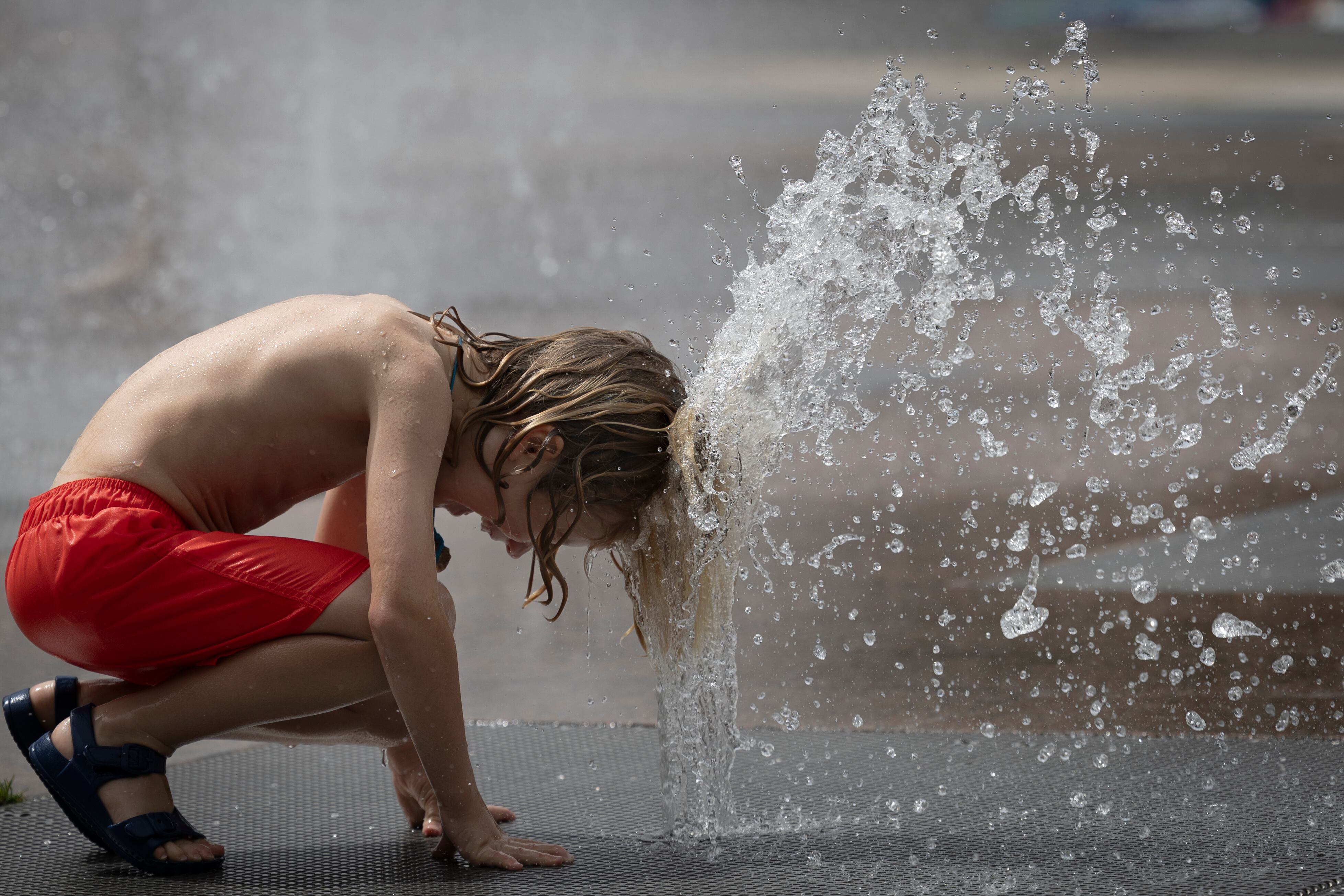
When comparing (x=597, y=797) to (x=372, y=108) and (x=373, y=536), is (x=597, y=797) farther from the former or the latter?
(x=372, y=108)

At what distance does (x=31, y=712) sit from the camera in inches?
60.1

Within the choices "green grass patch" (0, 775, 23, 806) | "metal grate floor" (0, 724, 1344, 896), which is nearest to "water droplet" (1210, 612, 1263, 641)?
"metal grate floor" (0, 724, 1344, 896)

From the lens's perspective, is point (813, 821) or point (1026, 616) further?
point (1026, 616)

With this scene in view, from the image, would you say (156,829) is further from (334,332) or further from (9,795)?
(334,332)

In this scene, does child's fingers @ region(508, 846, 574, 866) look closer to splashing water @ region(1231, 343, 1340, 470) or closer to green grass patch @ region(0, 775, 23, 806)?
green grass patch @ region(0, 775, 23, 806)

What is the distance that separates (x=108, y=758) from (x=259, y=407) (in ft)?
1.25

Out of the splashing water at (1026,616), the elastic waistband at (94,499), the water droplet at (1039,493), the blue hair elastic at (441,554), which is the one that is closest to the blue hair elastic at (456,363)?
the blue hair elastic at (441,554)

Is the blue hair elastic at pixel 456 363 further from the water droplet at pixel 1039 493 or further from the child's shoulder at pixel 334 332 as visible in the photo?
the water droplet at pixel 1039 493

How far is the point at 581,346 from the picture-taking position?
1510 millimetres

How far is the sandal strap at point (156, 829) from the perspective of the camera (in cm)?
139

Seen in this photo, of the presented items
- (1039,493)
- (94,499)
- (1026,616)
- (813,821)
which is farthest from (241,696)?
(1039,493)

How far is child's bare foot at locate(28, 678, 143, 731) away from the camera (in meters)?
1.51

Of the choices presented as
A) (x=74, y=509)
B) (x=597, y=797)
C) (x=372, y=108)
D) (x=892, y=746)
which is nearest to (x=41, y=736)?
(x=74, y=509)

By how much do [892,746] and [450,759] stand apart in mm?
749
